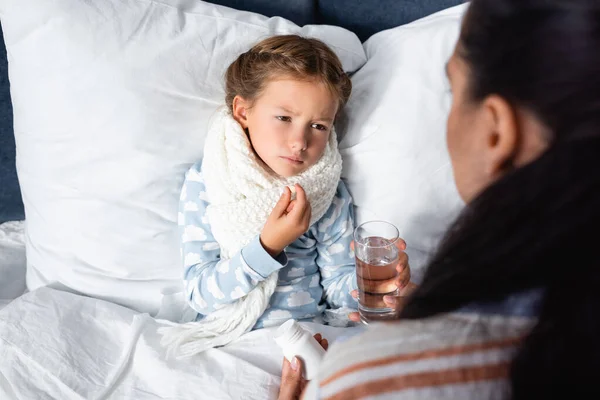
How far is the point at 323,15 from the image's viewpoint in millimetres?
1376

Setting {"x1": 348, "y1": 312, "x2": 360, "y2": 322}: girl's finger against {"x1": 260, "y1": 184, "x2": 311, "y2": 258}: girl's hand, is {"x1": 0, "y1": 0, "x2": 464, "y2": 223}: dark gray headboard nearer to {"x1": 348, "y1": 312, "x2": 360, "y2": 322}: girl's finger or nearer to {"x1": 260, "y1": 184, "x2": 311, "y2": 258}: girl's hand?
{"x1": 260, "y1": 184, "x2": 311, "y2": 258}: girl's hand

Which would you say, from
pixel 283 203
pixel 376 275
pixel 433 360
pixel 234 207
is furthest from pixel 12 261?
pixel 433 360

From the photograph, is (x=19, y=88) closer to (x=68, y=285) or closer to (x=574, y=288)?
(x=68, y=285)

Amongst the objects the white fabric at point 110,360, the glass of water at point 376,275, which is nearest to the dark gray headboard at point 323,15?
the white fabric at point 110,360

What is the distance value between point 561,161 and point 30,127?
3.33 ft

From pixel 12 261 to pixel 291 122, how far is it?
0.75 meters

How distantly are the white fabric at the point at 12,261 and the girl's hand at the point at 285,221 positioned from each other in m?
0.62

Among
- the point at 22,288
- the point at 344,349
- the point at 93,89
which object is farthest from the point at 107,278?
the point at 344,349

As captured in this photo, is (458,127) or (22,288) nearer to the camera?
(458,127)

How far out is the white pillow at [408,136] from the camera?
1132 millimetres

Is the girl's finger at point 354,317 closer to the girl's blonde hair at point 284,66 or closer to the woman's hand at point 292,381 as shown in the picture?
the woman's hand at point 292,381

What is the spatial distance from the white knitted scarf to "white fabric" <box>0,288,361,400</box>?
3 cm

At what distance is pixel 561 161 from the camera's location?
0.47 m

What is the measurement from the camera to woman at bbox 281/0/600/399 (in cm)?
47
